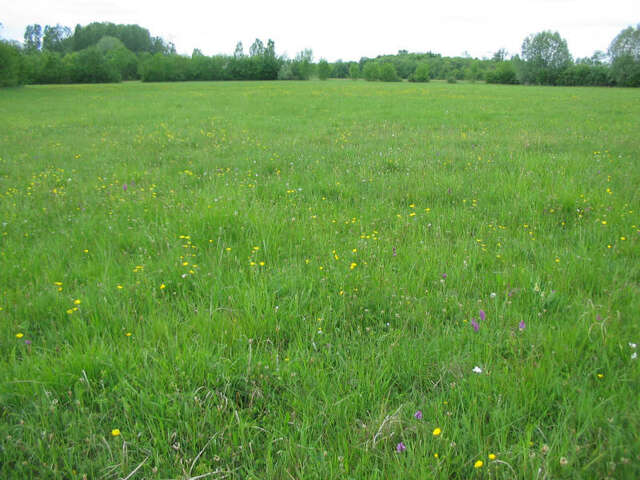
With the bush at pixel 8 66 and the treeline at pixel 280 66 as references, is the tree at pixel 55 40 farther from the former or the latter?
the bush at pixel 8 66

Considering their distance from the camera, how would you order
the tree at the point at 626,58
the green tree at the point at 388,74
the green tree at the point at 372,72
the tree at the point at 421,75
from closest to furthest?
the tree at the point at 626,58, the tree at the point at 421,75, the green tree at the point at 388,74, the green tree at the point at 372,72

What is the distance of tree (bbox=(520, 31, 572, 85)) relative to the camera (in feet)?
245

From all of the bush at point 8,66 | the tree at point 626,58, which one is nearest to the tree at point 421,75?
the tree at point 626,58

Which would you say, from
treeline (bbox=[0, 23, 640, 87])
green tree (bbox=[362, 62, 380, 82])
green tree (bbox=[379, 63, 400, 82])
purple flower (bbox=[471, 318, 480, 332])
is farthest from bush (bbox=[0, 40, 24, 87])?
green tree (bbox=[379, 63, 400, 82])

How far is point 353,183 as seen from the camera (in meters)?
6.00

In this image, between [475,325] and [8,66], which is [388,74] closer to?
[8,66]

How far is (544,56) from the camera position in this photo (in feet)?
249

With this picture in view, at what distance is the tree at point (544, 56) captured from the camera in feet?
245

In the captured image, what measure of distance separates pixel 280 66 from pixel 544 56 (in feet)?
180

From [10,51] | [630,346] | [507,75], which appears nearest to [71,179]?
[630,346]

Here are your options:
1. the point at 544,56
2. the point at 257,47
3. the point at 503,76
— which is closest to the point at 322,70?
the point at 257,47

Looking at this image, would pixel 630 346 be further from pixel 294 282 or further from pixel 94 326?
pixel 94 326

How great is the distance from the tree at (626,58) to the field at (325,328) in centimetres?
7333

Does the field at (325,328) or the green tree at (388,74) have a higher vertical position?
the green tree at (388,74)
